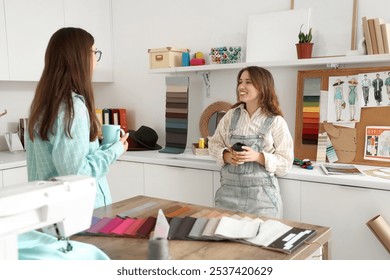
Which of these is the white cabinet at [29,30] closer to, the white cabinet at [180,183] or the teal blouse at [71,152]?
the white cabinet at [180,183]

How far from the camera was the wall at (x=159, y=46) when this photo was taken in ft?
11.2

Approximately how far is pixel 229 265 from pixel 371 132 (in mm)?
1977

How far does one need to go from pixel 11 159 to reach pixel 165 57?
144 centimetres

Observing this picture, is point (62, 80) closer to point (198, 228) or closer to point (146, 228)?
point (146, 228)

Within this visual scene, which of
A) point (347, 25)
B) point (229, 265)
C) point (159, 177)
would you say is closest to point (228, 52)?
point (347, 25)

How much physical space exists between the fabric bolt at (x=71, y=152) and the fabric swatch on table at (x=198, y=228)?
46cm

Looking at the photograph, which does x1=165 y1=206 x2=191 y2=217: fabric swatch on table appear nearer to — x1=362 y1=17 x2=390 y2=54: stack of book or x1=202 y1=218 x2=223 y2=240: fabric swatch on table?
x1=202 y1=218 x2=223 y2=240: fabric swatch on table

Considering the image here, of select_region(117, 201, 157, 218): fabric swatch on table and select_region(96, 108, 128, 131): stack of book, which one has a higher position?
select_region(96, 108, 128, 131): stack of book

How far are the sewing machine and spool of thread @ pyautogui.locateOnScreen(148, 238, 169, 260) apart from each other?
0.59 ft

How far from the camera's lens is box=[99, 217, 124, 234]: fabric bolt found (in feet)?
5.11

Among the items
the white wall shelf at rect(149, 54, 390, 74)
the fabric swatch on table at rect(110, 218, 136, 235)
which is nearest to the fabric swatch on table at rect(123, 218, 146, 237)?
the fabric swatch on table at rect(110, 218, 136, 235)

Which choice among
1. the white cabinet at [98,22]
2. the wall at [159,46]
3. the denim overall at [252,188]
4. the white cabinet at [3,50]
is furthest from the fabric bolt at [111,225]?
the white cabinet at [98,22]

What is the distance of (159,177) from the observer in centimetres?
334

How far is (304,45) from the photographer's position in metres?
2.93
